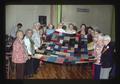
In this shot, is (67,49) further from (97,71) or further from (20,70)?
(20,70)

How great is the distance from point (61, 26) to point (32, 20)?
470 millimetres

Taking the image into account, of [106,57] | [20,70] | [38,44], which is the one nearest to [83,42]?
[106,57]

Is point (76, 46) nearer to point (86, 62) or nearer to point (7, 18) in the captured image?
point (86, 62)

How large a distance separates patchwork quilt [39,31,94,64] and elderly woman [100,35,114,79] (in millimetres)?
215

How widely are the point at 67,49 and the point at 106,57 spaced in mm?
650

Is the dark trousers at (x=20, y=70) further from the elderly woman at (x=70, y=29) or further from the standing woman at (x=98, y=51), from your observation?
the standing woman at (x=98, y=51)

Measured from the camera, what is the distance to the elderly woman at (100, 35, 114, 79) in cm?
666

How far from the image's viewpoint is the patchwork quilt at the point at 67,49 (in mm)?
6609

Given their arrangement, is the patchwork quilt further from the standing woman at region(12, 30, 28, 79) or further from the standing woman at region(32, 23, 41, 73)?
the standing woman at region(12, 30, 28, 79)

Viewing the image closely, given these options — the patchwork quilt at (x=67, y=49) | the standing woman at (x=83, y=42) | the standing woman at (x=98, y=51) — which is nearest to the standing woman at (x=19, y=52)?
the patchwork quilt at (x=67, y=49)

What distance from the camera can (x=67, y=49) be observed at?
6625 mm

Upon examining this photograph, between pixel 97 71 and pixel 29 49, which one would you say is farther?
pixel 97 71

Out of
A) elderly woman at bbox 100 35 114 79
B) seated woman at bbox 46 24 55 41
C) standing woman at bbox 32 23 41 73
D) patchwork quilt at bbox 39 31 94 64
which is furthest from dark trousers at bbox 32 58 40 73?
elderly woman at bbox 100 35 114 79
